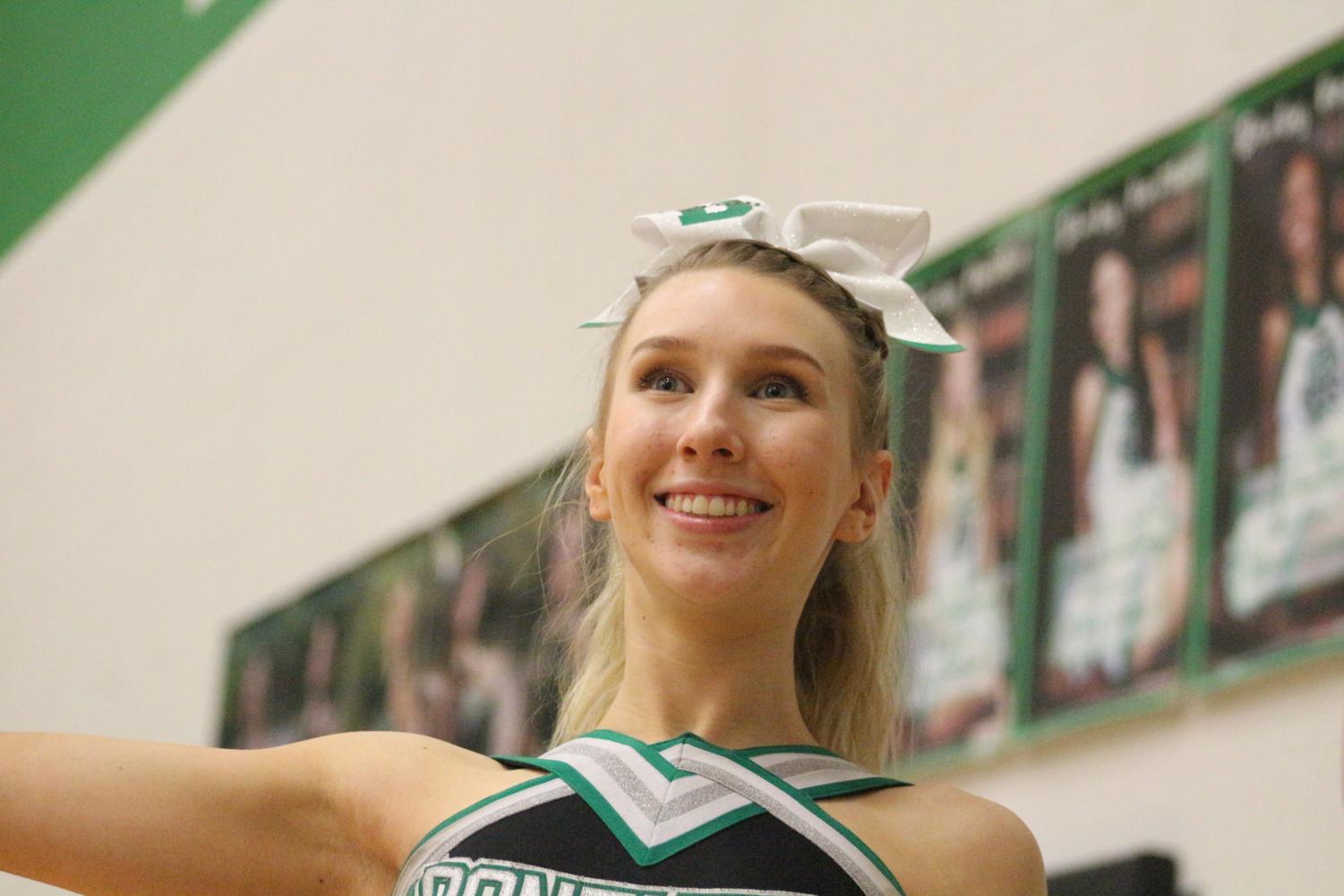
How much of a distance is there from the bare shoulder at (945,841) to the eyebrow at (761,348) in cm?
39

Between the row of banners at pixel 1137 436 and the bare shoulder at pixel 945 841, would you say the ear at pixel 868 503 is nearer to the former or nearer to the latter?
the bare shoulder at pixel 945 841

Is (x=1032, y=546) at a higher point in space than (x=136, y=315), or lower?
lower

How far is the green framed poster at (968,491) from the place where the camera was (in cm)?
319

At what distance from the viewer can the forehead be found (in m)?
1.74

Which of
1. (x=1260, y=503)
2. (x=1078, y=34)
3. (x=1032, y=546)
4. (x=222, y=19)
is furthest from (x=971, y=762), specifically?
(x=222, y=19)

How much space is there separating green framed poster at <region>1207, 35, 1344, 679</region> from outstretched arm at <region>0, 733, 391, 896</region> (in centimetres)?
151

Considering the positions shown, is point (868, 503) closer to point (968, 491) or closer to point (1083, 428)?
point (1083, 428)

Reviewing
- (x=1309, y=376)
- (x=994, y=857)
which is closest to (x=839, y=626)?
(x=994, y=857)

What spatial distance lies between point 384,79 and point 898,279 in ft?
12.1

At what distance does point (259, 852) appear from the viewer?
5.43 feet

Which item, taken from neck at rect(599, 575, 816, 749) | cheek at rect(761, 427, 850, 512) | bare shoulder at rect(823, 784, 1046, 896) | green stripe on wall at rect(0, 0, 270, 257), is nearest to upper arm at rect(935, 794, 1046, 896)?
bare shoulder at rect(823, 784, 1046, 896)

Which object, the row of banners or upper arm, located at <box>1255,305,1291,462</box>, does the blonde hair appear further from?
upper arm, located at <box>1255,305,1291,462</box>

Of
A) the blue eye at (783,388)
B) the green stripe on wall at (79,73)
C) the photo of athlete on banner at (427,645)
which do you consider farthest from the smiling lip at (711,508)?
the green stripe on wall at (79,73)

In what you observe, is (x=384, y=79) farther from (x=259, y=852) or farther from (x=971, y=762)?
(x=259, y=852)
